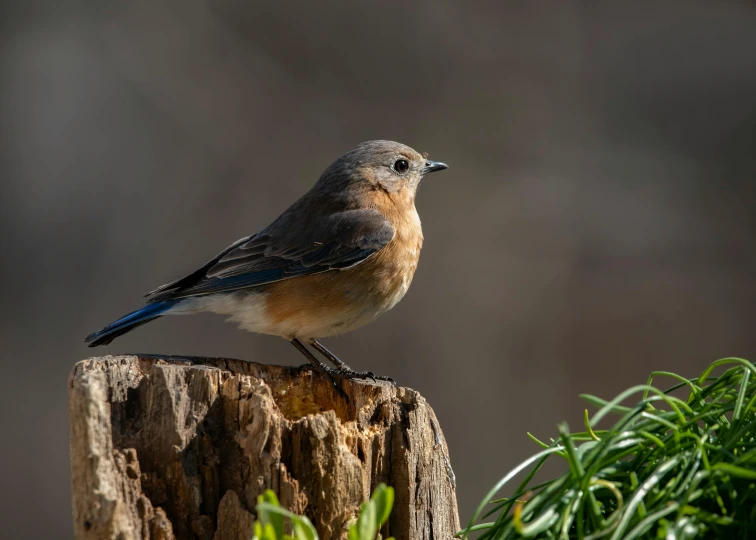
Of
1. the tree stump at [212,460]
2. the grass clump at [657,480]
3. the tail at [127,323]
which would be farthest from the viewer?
the tail at [127,323]

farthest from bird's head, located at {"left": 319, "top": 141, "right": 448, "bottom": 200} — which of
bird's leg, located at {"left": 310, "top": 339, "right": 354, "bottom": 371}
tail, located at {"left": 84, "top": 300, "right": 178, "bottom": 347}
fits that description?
tail, located at {"left": 84, "top": 300, "right": 178, "bottom": 347}

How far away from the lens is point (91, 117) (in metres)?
7.58

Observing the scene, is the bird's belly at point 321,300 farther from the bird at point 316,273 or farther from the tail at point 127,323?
the tail at point 127,323

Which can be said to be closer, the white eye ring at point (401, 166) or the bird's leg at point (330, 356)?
the bird's leg at point (330, 356)

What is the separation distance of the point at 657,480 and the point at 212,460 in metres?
1.05

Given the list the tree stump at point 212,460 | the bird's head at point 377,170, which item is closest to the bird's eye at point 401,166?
the bird's head at point 377,170

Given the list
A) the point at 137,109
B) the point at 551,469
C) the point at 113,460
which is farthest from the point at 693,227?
the point at 113,460

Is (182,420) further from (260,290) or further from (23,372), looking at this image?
(23,372)

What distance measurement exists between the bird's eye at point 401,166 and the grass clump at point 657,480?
11.0ft

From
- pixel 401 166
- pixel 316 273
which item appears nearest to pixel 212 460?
pixel 316 273

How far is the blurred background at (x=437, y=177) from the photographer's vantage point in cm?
703

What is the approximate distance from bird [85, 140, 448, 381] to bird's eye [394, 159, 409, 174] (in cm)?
23

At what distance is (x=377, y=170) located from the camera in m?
4.92

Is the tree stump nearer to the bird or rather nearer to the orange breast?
the bird
